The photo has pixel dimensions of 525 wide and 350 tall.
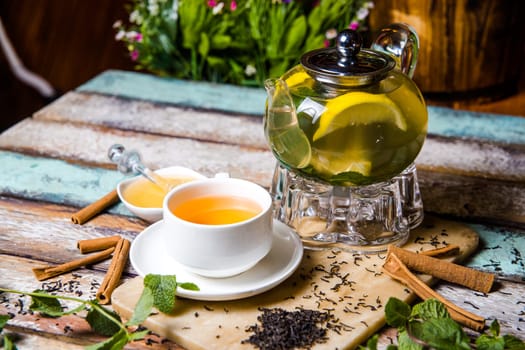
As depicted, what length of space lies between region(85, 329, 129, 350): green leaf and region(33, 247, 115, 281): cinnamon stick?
190 millimetres

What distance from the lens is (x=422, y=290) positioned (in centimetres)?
96

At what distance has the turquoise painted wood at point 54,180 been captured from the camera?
4.05 feet

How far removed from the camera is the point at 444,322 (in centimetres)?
84

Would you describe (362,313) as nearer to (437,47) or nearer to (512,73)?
(437,47)

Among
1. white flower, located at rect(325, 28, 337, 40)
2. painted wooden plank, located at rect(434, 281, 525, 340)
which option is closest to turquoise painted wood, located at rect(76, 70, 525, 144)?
white flower, located at rect(325, 28, 337, 40)

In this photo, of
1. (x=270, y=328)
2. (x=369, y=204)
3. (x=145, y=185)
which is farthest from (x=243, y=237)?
(x=145, y=185)

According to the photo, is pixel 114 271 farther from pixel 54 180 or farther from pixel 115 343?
pixel 54 180

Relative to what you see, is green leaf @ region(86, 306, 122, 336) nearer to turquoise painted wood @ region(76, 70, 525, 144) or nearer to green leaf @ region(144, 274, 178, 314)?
green leaf @ region(144, 274, 178, 314)

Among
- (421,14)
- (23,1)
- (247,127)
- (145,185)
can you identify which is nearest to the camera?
(145,185)

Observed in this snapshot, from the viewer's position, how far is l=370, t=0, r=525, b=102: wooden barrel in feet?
6.88

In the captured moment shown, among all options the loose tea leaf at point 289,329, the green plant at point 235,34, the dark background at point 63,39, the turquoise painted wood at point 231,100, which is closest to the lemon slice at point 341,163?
the loose tea leaf at point 289,329

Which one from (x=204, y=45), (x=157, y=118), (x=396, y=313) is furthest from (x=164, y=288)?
(x=204, y=45)

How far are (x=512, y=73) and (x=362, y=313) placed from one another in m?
1.62

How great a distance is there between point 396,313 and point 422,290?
99 mm
